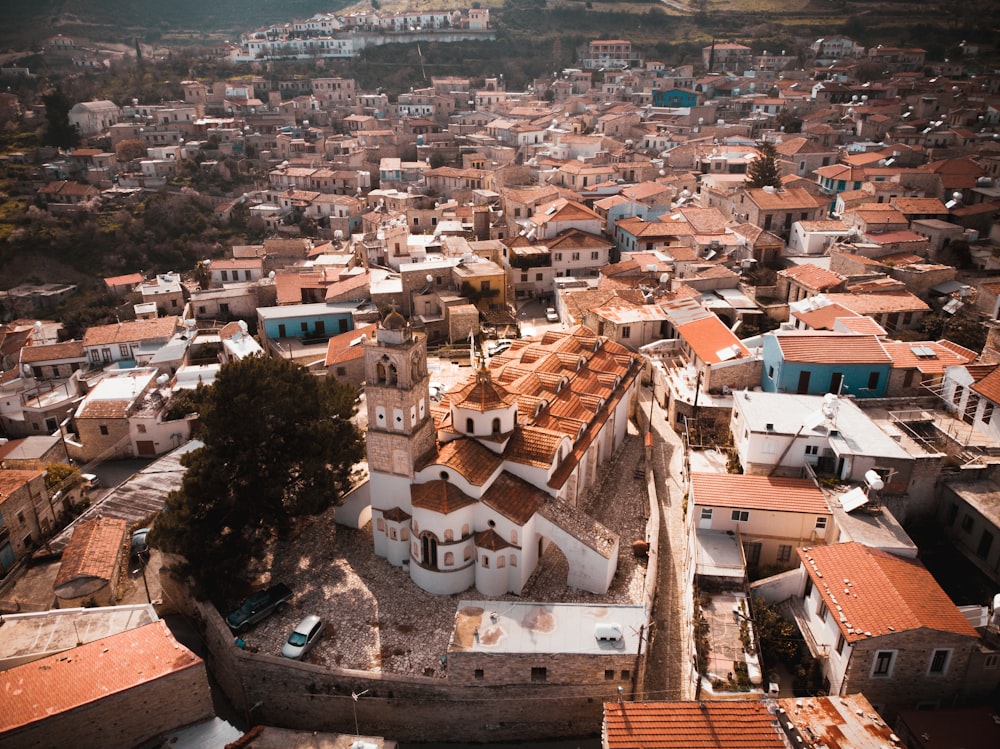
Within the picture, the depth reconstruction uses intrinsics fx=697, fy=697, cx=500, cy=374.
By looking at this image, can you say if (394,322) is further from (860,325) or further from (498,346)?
(860,325)

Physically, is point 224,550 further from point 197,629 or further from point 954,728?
point 954,728

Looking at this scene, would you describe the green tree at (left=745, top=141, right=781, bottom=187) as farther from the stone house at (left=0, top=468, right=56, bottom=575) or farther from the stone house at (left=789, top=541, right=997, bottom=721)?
the stone house at (left=0, top=468, right=56, bottom=575)

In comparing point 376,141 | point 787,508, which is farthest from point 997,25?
point 787,508

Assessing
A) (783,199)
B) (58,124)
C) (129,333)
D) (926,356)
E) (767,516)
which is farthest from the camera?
(58,124)

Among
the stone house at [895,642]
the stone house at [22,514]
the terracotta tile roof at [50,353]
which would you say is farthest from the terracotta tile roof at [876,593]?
the terracotta tile roof at [50,353]

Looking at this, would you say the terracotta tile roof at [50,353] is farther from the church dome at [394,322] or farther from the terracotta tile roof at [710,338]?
the terracotta tile roof at [710,338]

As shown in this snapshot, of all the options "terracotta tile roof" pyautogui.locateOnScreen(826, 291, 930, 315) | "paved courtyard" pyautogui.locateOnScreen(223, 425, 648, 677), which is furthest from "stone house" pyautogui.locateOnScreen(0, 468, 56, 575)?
"terracotta tile roof" pyautogui.locateOnScreen(826, 291, 930, 315)

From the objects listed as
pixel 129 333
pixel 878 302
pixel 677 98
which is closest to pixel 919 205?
pixel 878 302
